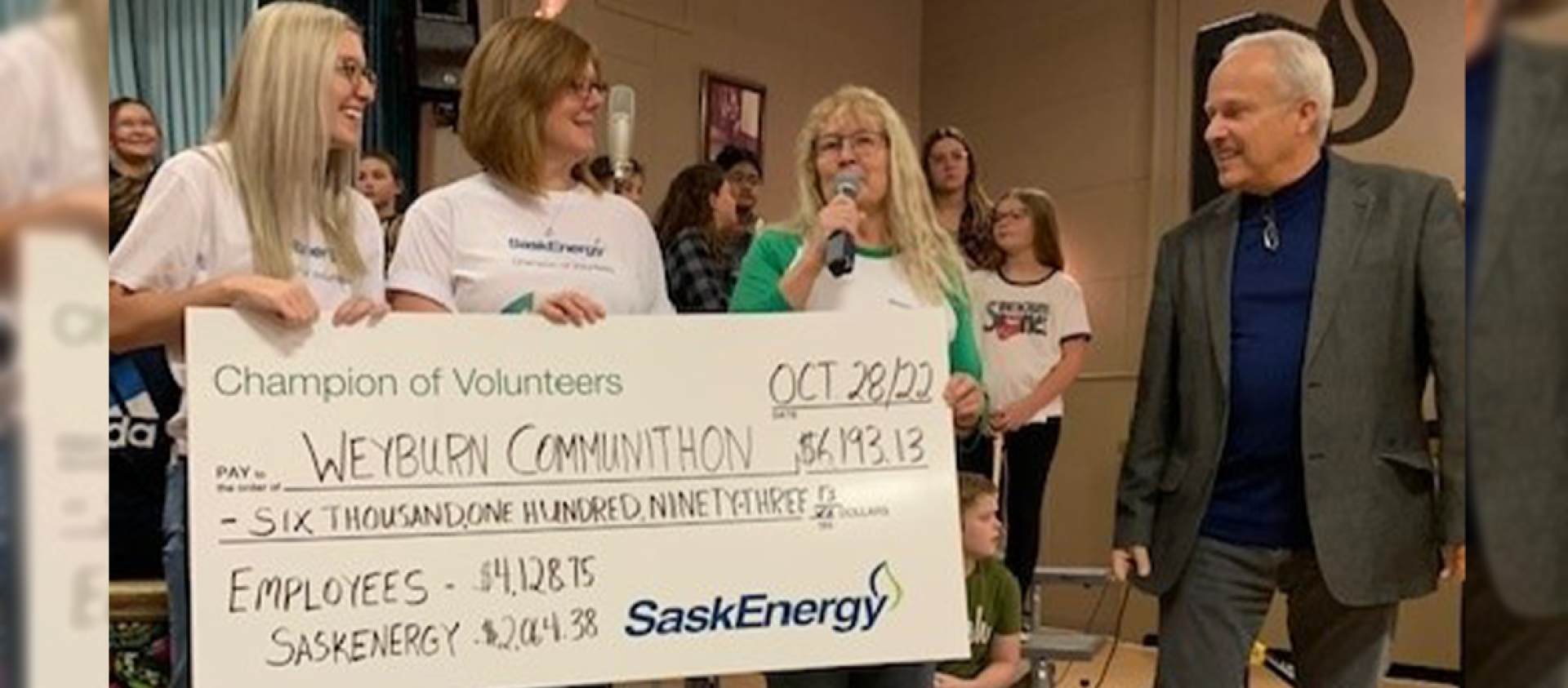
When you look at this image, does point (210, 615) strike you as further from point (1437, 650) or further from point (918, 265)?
point (1437, 650)

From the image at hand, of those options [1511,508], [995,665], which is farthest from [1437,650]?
[1511,508]

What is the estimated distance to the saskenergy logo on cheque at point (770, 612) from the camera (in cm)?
152

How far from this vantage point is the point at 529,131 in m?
1.57

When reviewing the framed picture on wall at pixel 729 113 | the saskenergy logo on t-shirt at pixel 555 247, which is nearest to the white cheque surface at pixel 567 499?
the saskenergy logo on t-shirt at pixel 555 247

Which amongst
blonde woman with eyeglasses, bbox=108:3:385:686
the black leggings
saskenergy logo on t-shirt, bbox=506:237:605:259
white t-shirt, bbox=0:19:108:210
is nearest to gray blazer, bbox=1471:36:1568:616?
white t-shirt, bbox=0:19:108:210

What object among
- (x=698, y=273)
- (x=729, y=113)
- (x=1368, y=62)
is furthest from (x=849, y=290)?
(x=729, y=113)

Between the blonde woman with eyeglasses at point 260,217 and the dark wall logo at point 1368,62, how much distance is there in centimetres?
381

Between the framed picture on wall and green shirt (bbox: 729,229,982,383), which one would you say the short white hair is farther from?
the framed picture on wall

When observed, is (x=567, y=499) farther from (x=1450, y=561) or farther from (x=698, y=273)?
(x=698, y=273)

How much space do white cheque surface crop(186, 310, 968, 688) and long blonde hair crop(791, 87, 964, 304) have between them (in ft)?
0.32

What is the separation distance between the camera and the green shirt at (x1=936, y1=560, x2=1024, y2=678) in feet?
8.10

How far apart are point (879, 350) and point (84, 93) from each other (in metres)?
1.39

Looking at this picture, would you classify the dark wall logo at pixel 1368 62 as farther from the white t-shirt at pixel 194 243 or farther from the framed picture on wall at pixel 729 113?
the white t-shirt at pixel 194 243

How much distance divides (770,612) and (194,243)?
0.75 meters
